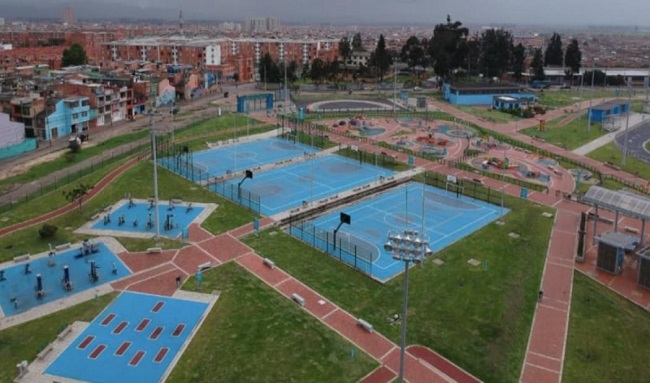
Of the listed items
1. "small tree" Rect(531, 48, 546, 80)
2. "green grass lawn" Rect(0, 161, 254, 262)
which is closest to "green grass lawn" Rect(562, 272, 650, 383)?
"green grass lawn" Rect(0, 161, 254, 262)

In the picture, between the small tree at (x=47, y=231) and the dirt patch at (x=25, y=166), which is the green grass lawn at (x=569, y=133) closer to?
the small tree at (x=47, y=231)

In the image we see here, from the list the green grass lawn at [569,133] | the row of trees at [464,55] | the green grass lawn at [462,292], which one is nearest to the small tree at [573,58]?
the row of trees at [464,55]

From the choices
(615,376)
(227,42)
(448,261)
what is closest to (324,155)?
(448,261)

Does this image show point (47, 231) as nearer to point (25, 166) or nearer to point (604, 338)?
point (25, 166)

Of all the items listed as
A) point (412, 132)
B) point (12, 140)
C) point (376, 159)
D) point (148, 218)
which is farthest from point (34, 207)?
point (412, 132)

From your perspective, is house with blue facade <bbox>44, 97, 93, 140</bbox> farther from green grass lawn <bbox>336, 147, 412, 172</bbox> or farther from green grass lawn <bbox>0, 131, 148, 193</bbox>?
green grass lawn <bbox>336, 147, 412, 172</bbox>

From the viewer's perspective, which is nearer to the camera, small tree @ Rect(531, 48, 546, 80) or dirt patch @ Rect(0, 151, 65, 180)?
dirt patch @ Rect(0, 151, 65, 180)

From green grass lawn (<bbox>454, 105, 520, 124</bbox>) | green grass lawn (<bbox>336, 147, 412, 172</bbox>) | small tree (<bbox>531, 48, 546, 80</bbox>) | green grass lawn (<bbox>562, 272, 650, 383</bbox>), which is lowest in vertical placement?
green grass lawn (<bbox>562, 272, 650, 383</bbox>)
